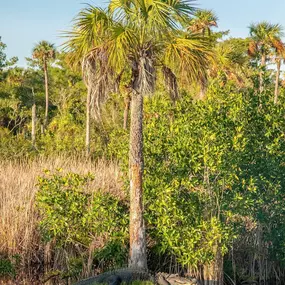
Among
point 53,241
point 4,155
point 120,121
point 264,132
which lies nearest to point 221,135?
point 264,132

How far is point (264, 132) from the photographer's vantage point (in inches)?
460

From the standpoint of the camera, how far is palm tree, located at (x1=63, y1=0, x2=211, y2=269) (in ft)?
31.2

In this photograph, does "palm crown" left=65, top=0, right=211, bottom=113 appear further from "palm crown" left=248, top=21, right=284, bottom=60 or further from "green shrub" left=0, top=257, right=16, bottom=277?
"palm crown" left=248, top=21, right=284, bottom=60

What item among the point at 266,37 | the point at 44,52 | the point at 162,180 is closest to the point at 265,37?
the point at 266,37

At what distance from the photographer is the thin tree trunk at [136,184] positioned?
10.1 m

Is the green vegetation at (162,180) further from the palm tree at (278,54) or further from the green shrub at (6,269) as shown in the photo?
the palm tree at (278,54)

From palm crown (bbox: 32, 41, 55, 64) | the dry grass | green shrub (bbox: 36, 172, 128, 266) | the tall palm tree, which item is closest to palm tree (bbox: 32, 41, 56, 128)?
palm crown (bbox: 32, 41, 55, 64)

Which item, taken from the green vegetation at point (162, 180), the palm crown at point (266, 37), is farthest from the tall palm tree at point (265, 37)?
the green vegetation at point (162, 180)

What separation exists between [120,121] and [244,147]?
22.6m

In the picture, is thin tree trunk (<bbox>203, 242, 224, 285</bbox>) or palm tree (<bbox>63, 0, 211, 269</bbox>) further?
thin tree trunk (<bbox>203, 242, 224, 285</bbox>)

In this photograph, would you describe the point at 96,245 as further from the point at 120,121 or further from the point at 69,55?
the point at 120,121

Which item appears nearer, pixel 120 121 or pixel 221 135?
pixel 221 135

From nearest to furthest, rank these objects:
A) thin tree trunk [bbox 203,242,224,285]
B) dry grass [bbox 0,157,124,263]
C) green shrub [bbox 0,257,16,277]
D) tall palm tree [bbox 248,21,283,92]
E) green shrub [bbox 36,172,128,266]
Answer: green shrub [bbox 0,257,16,277], thin tree trunk [bbox 203,242,224,285], green shrub [bbox 36,172,128,266], dry grass [bbox 0,157,124,263], tall palm tree [bbox 248,21,283,92]

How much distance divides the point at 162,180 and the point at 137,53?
2632 mm
